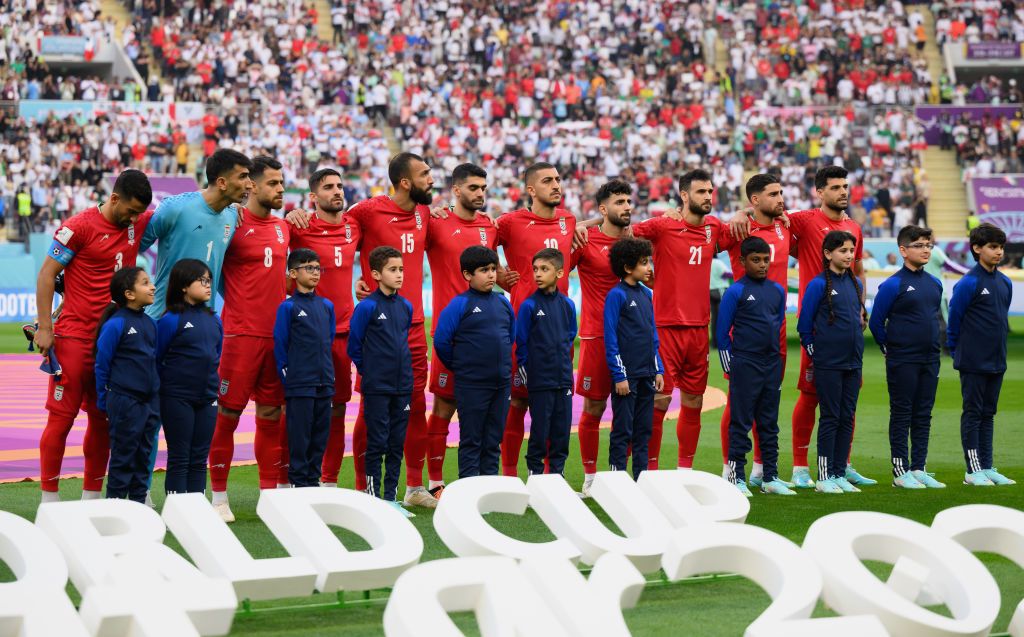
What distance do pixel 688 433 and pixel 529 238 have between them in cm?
181

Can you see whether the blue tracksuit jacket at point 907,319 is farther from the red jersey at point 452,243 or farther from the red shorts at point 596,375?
the red jersey at point 452,243

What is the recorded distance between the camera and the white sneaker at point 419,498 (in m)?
9.65

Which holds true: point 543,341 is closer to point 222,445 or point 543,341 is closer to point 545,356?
point 545,356

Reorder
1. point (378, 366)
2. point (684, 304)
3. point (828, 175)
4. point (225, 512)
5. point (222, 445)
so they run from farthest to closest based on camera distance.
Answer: point (828, 175) → point (684, 304) → point (222, 445) → point (378, 366) → point (225, 512)

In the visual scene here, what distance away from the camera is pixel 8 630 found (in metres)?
5.37

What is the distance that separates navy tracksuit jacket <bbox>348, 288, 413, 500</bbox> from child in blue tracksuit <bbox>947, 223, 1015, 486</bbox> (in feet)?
14.3

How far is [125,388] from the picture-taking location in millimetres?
8508

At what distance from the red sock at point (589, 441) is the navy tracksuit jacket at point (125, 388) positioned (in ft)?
10.4

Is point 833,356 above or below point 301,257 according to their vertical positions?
below

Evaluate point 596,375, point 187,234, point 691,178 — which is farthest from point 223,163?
point 691,178

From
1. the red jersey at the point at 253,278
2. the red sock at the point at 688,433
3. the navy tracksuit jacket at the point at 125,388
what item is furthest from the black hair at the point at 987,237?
the navy tracksuit jacket at the point at 125,388

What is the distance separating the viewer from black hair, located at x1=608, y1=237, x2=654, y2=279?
32.8 ft

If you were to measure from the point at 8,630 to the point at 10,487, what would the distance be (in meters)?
5.29

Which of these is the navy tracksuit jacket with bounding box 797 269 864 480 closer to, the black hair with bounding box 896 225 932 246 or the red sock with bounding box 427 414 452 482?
the black hair with bounding box 896 225 932 246
